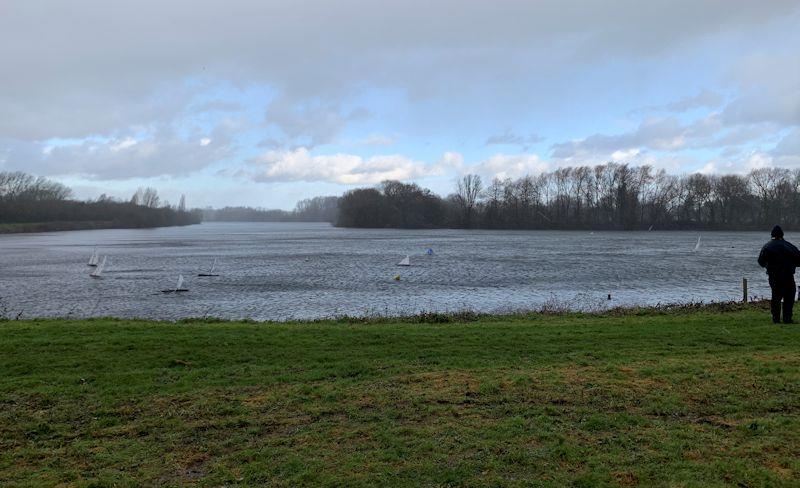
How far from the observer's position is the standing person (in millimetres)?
11148

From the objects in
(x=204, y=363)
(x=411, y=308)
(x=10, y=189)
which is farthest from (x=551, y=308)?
(x=10, y=189)

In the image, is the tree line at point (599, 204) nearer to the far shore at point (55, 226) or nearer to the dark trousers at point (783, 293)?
the far shore at point (55, 226)

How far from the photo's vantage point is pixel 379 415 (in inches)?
236

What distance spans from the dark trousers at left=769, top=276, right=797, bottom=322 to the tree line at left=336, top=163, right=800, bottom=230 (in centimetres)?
12214

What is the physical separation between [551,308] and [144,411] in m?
13.6

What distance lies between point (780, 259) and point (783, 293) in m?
0.72

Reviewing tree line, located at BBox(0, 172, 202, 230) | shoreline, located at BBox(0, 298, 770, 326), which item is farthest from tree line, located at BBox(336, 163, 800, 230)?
shoreline, located at BBox(0, 298, 770, 326)

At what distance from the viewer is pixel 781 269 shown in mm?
11234

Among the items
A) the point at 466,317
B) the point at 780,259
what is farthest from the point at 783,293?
the point at 466,317

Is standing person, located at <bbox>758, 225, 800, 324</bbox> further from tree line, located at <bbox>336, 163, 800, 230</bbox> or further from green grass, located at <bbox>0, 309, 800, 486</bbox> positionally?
tree line, located at <bbox>336, 163, 800, 230</bbox>

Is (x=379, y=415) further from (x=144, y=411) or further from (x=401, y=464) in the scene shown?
(x=144, y=411)

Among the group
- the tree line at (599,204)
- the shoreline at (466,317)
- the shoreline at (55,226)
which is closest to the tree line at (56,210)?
the shoreline at (55,226)

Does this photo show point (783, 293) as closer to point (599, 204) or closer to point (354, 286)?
point (354, 286)

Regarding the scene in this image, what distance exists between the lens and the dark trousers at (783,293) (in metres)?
11.1
